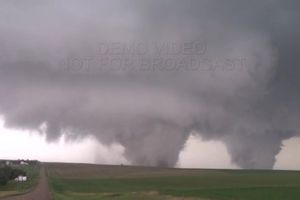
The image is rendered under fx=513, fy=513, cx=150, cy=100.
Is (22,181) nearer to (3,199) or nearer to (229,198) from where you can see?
(3,199)

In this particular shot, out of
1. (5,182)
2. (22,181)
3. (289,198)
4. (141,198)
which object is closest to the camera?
(289,198)

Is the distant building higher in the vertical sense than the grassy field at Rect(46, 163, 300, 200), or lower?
higher

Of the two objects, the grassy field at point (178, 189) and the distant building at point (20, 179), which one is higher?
the distant building at point (20, 179)

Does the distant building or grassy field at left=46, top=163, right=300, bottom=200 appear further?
the distant building

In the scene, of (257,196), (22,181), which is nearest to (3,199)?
(257,196)

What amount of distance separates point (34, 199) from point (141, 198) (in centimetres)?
1490

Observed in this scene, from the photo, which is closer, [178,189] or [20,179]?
[178,189]

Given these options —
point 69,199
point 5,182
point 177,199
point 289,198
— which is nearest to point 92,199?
point 69,199

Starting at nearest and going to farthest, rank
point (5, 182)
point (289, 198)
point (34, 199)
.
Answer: point (289, 198)
point (34, 199)
point (5, 182)

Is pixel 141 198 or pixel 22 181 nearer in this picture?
pixel 141 198

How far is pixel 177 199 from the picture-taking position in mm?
59219

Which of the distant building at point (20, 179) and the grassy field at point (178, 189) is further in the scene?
the distant building at point (20, 179)

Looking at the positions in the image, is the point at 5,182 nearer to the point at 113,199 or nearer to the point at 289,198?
the point at 113,199

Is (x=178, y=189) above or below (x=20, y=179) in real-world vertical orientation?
below
